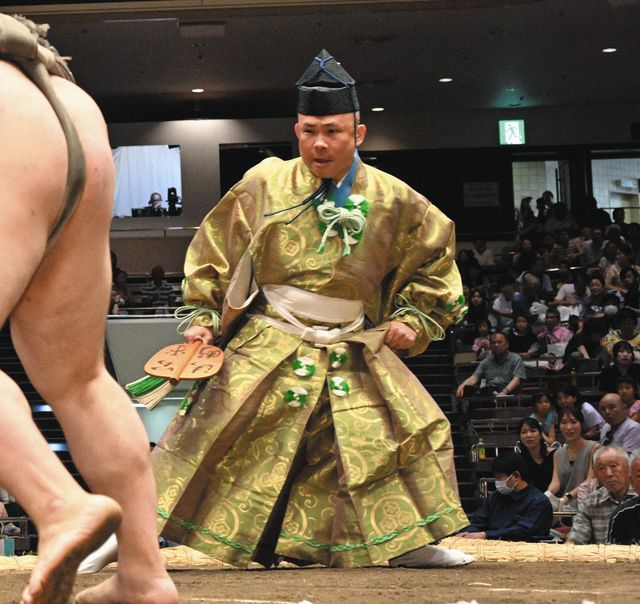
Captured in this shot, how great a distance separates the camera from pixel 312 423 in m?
2.89

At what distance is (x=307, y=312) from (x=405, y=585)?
29.5 inches

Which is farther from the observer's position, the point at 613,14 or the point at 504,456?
the point at 613,14

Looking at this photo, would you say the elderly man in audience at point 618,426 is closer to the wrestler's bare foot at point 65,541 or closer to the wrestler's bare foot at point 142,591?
the wrestler's bare foot at point 142,591

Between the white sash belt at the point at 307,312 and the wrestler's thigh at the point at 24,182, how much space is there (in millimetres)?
1476

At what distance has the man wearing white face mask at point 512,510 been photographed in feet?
13.7

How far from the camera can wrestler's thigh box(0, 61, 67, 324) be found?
140 cm

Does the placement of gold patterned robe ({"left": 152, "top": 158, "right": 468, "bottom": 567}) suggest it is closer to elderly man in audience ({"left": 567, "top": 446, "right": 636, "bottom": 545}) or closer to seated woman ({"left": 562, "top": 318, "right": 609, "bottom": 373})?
elderly man in audience ({"left": 567, "top": 446, "right": 636, "bottom": 545})

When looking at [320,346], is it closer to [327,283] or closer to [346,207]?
[327,283]

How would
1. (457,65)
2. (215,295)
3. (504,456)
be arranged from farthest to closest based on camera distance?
(457,65) < (504,456) < (215,295)

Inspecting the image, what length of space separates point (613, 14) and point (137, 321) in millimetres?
5037

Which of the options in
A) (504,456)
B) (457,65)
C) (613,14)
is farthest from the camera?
(457,65)

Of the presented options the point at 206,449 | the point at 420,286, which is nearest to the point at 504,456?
the point at 420,286

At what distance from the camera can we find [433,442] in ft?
9.55

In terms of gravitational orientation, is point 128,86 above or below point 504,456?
above
